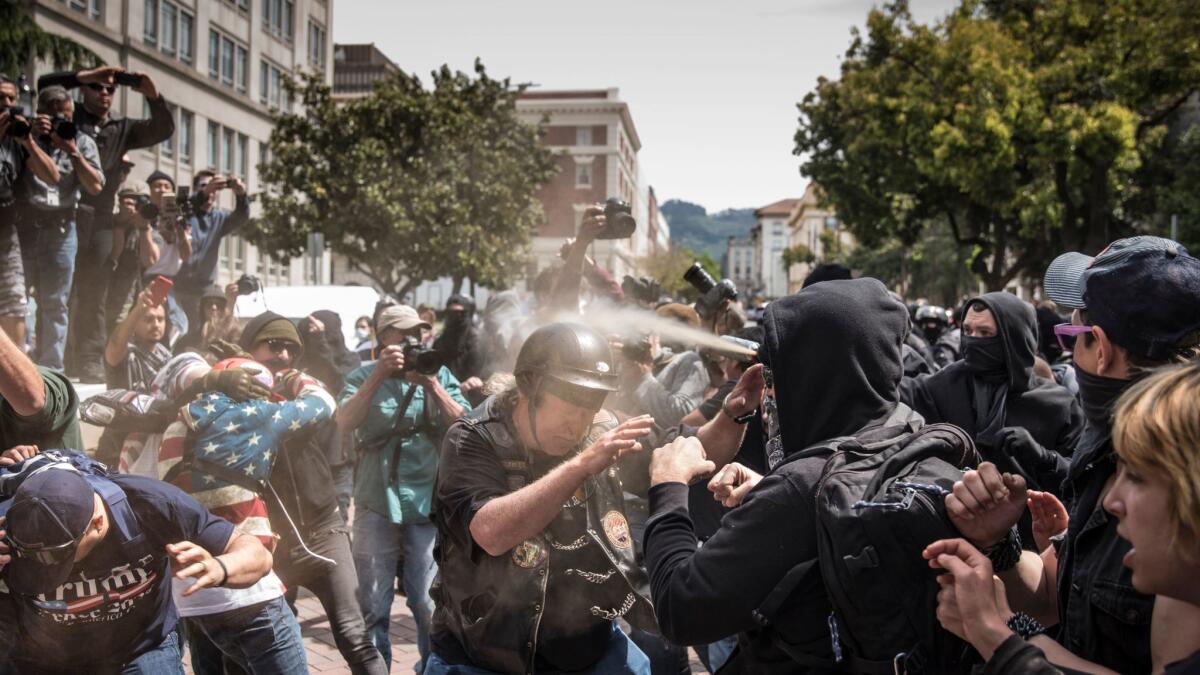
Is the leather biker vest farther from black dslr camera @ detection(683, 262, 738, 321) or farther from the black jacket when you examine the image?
the black jacket

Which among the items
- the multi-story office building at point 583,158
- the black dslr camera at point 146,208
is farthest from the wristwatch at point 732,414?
the multi-story office building at point 583,158

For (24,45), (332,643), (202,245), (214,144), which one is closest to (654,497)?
(332,643)

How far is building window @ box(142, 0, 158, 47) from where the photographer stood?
31984mm

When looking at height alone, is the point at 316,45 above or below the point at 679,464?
above

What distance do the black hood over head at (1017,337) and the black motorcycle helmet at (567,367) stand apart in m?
2.13

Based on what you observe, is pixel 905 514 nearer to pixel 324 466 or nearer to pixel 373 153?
pixel 324 466

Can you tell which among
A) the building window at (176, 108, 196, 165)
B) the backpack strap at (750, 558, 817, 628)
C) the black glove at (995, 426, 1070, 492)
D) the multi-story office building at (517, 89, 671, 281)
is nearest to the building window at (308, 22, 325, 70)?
the building window at (176, 108, 196, 165)

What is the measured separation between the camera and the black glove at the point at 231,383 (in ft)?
13.2

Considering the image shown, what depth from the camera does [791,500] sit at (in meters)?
2.21

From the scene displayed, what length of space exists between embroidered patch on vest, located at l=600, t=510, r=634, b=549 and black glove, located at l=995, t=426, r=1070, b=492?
5.62 feet

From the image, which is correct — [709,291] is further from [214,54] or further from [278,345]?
[214,54]

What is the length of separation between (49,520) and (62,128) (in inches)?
175

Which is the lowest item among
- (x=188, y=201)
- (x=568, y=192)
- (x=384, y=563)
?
(x=384, y=563)

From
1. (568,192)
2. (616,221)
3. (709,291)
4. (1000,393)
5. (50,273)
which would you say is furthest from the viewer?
(568,192)
